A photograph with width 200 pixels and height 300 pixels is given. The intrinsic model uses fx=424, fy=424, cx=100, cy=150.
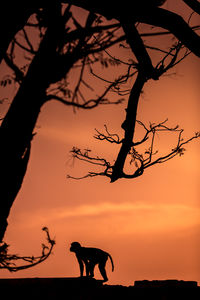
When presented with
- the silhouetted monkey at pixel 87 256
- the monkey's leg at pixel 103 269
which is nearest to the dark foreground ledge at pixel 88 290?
the silhouetted monkey at pixel 87 256

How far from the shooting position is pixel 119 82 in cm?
676

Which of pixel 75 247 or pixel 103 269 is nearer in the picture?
pixel 75 247

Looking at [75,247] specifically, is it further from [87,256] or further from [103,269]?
[103,269]

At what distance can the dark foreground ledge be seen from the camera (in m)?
7.47

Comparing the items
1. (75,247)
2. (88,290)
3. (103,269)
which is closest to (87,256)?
(75,247)

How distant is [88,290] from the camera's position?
7.95 metres

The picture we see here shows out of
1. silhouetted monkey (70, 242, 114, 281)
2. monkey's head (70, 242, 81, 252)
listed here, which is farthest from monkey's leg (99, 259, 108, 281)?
monkey's head (70, 242, 81, 252)

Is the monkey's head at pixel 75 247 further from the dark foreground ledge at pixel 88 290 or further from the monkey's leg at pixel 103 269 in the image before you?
the dark foreground ledge at pixel 88 290

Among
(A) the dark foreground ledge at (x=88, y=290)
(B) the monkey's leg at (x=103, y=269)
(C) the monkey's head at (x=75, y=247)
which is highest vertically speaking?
(C) the monkey's head at (x=75, y=247)

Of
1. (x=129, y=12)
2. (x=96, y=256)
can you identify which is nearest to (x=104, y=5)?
(x=129, y=12)

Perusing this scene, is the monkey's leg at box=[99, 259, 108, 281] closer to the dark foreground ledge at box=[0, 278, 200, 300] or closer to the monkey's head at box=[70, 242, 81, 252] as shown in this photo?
the monkey's head at box=[70, 242, 81, 252]

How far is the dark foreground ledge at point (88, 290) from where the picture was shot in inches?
294

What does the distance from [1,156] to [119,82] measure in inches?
129

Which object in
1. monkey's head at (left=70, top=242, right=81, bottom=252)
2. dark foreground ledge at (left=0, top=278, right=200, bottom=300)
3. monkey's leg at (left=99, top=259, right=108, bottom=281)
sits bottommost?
dark foreground ledge at (left=0, top=278, right=200, bottom=300)
